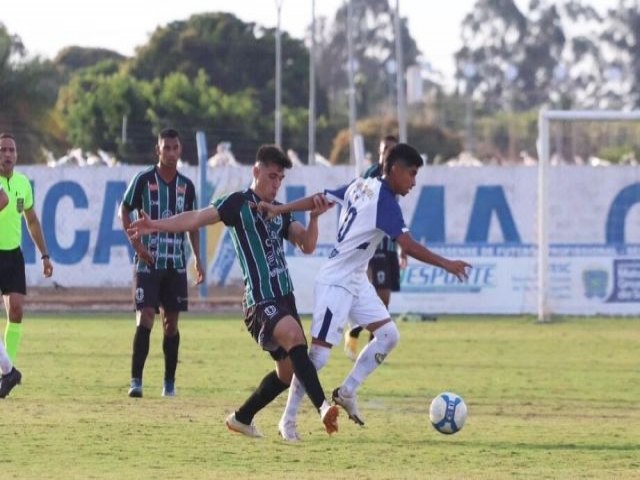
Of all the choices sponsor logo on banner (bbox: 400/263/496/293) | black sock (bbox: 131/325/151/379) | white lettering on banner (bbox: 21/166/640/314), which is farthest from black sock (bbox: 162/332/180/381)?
sponsor logo on banner (bbox: 400/263/496/293)

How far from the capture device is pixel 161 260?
573 inches

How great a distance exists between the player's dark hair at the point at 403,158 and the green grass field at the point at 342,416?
1875 millimetres

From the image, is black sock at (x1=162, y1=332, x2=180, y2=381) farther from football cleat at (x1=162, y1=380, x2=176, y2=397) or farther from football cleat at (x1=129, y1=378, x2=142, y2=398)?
football cleat at (x1=129, y1=378, x2=142, y2=398)

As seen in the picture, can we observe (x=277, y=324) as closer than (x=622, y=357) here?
Yes

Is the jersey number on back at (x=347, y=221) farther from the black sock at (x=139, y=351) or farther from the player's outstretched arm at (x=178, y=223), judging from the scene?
the black sock at (x=139, y=351)

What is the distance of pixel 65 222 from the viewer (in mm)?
29375

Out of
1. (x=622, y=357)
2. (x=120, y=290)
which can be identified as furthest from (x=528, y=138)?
(x=622, y=357)

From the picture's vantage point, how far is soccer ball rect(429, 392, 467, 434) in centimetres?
1166

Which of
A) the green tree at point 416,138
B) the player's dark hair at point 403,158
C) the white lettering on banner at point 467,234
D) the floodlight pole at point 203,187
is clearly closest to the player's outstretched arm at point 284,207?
the player's dark hair at point 403,158

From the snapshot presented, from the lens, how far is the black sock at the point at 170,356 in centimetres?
1448

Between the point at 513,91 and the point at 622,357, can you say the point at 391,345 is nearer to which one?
the point at 622,357

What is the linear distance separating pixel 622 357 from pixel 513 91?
8885 cm

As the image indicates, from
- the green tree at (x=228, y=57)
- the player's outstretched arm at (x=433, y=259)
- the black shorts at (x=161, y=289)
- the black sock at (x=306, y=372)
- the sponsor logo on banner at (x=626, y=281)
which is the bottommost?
the sponsor logo on banner at (x=626, y=281)

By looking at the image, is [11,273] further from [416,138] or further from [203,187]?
[416,138]
